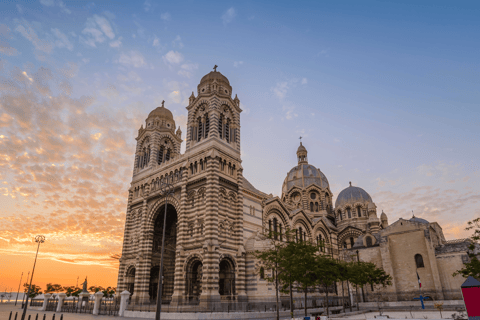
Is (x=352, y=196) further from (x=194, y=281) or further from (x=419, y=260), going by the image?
(x=194, y=281)

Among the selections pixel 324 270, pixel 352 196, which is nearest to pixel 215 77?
pixel 324 270

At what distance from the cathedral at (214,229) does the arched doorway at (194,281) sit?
0.35 ft

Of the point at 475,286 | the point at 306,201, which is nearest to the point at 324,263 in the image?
the point at 475,286

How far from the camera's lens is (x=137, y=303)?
36344 millimetres

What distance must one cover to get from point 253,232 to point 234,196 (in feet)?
18.6

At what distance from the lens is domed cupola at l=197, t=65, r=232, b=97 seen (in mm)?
40594

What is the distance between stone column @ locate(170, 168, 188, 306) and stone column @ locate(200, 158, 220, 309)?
3455 millimetres

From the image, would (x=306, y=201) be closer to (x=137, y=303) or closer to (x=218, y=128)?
(x=218, y=128)

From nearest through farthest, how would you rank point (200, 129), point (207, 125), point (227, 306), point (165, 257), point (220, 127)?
point (227, 306), point (220, 127), point (207, 125), point (200, 129), point (165, 257)

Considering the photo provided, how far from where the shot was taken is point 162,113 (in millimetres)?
48062

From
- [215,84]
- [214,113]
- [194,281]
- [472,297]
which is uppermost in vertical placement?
[215,84]

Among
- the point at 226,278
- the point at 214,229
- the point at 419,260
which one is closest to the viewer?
the point at 214,229

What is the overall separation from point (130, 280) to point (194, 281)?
11299 millimetres

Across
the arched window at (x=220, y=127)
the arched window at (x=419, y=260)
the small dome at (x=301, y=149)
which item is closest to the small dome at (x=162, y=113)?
the arched window at (x=220, y=127)
